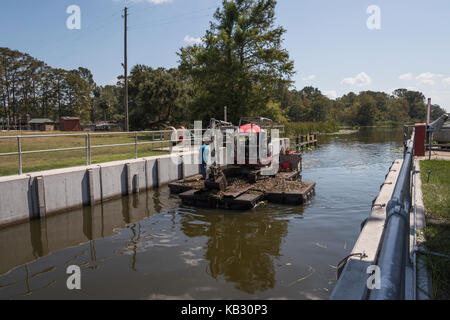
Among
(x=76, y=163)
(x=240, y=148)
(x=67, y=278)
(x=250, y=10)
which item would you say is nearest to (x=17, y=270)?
(x=67, y=278)

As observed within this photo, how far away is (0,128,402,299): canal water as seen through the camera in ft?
21.4

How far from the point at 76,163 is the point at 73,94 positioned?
267ft

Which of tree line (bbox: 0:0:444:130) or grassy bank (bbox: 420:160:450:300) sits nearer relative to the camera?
grassy bank (bbox: 420:160:450:300)

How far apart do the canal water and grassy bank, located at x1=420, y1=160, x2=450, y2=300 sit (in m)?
2.04

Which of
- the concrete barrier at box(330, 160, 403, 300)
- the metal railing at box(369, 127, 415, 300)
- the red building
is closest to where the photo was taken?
the metal railing at box(369, 127, 415, 300)

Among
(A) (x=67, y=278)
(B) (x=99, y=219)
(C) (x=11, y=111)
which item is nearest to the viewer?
(A) (x=67, y=278)

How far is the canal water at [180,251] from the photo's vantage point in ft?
21.4

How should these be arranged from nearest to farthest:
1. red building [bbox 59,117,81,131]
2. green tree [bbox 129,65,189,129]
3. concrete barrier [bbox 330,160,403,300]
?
1. concrete barrier [bbox 330,160,403,300]
2. green tree [bbox 129,65,189,129]
3. red building [bbox 59,117,81,131]

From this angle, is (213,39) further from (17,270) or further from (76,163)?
(17,270)

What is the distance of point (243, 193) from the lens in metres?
12.7

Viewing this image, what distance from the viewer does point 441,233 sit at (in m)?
5.94

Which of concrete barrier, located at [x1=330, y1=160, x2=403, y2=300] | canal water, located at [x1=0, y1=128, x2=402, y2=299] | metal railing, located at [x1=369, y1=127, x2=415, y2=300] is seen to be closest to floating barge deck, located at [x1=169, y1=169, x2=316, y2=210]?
canal water, located at [x1=0, y1=128, x2=402, y2=299]

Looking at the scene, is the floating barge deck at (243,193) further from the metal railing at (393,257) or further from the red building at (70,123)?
the red building at (70,123)

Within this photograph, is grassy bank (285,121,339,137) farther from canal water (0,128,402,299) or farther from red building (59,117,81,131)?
red building (59,117,81,131)
